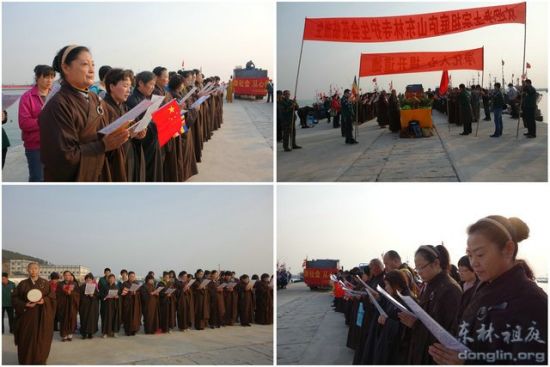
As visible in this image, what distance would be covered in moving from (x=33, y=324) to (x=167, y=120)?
6.43 feet

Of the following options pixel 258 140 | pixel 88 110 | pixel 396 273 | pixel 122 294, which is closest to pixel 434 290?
pixel 396 273

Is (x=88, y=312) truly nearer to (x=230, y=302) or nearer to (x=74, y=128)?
(x=230, y=302)

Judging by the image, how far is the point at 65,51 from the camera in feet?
8.66

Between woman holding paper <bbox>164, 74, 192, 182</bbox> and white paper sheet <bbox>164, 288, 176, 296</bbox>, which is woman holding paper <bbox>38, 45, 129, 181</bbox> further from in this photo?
white paper sheet <bbox>164, 288, 176, 296</bbox>

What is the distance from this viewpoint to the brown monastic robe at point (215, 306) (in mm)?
7441

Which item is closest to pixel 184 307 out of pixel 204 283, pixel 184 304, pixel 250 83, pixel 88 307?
pixel 184 304

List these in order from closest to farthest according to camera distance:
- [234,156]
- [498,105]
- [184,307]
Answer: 1. [234,156]
2. [184,307]
3. [498,105]

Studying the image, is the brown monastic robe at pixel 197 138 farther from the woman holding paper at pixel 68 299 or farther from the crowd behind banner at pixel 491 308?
the crowd behind banner at pixel 491 308

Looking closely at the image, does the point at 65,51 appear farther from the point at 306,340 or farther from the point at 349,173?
the point at 306,340

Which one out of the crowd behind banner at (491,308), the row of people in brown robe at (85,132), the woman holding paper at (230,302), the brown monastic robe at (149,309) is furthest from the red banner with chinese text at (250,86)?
the crowd behind banner at (491,308)

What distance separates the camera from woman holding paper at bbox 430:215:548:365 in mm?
2002

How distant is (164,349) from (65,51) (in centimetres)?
314

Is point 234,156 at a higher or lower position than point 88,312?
higher

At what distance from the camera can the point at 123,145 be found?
304 cm
